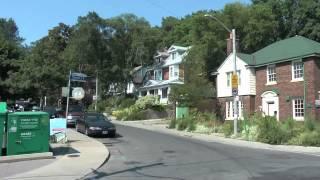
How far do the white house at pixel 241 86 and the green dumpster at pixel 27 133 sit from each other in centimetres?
2909

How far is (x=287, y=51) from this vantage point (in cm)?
4459

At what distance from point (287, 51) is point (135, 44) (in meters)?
35.4

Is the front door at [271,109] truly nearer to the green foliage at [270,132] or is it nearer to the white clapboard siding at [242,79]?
the white clapboard siding at [242,79]

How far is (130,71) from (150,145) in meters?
52.1

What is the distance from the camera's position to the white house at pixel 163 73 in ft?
229

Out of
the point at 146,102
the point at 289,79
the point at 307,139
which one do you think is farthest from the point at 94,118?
the point at 146,102

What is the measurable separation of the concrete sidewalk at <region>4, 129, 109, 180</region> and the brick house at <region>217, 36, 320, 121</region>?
2082cm

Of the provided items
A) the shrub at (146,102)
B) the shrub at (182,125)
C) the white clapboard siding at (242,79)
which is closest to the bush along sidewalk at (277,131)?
the shrub at (182,125)

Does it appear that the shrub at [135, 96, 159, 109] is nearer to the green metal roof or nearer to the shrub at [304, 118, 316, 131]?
the green metal roof

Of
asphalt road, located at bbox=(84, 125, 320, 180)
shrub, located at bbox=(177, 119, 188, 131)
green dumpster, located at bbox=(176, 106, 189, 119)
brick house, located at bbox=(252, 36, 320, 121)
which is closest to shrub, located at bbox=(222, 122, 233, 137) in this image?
shrub, located at bbox=(177, 119, 188, 131)

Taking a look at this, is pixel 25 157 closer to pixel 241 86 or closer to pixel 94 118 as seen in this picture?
pixel 94 118

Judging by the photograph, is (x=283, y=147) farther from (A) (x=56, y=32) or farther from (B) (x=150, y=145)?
(A) (x=56, y=32)

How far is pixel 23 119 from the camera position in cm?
1947

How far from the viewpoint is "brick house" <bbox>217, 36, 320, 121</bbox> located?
40688mm
